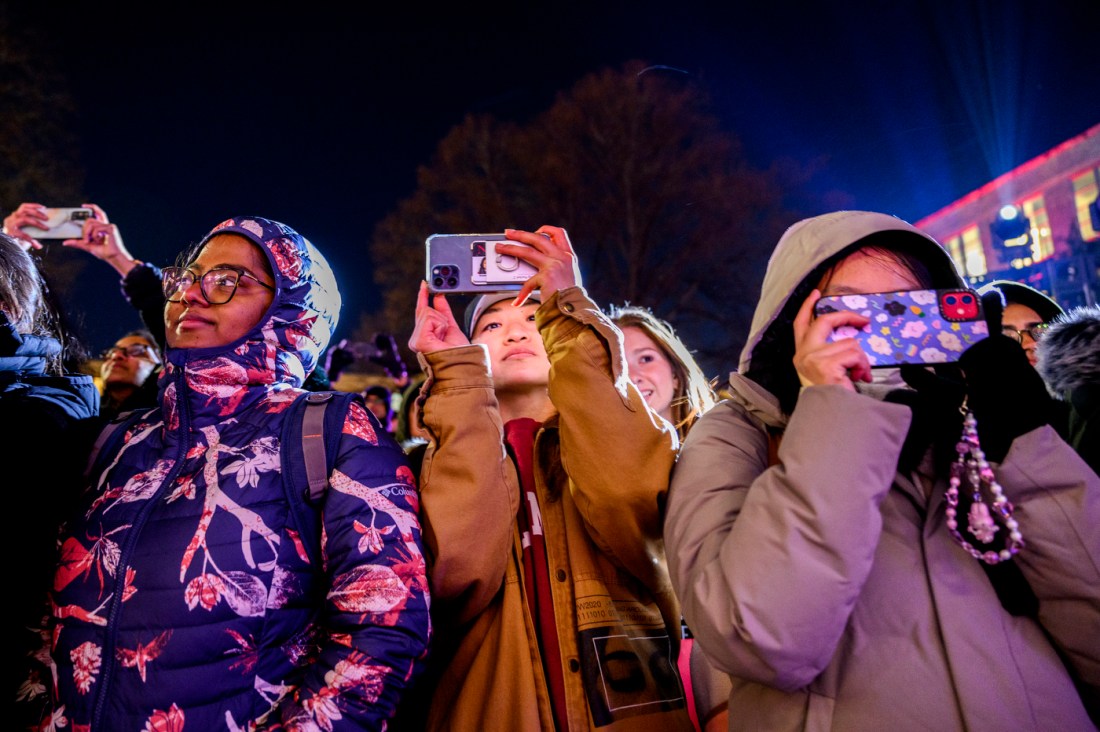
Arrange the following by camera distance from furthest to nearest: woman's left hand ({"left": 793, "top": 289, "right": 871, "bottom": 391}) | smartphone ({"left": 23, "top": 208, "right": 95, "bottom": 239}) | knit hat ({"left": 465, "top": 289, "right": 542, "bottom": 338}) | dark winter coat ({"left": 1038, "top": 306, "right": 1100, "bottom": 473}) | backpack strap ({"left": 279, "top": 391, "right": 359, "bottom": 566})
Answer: smartphone ({"left": 23, "top": 208, "right": 95, "bottom": 239}) → dark winter coat ({"left": 1038, "top": 306, "right": 1100, "bottom": 473}) → knit hat ({"left": 465, "top": 289, "right": 542, "bottom": 338}) → backpack strap ({"left": 279, "top": 391, "right": 359, "bottom": 566}) → woman's left hand ({"left": 793, "top": 289, "right": 871, "bottom": 391})

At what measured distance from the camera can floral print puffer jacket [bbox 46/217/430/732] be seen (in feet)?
4.74

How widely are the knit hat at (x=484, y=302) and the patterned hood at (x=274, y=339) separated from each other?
66 cm

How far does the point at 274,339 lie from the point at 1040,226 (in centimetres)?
2771

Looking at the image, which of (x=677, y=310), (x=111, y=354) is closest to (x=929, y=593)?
(x=111, y=354)

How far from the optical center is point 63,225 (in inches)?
143

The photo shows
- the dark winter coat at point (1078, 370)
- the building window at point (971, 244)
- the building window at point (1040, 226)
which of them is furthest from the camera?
the building window at point (971, 244)

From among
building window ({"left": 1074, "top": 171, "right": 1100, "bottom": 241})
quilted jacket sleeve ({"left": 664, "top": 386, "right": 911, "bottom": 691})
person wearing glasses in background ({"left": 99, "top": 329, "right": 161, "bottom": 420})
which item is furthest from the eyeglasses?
building window ({"left": 1074, "top": 171, "right": 1100, "bottom": 241})

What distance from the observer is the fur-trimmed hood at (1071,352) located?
2824 mm

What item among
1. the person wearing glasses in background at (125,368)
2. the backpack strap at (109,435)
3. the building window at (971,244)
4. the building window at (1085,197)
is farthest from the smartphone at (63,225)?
the building window at (971,244)

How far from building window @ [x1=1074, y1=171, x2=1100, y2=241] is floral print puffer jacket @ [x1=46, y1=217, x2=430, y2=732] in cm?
2538

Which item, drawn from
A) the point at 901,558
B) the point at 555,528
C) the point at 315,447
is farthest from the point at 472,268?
the point at 901,558

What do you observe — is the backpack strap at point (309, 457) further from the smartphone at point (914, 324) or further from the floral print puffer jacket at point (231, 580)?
the smartphone at point (914, 324)

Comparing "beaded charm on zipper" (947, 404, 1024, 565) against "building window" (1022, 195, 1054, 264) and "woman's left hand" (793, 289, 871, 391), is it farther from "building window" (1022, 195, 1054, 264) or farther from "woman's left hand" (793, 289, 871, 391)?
"building window" (1022, 195, 1054, 264)

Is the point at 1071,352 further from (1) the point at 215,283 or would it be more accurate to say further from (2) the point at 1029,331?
(1) the point at 215,283
